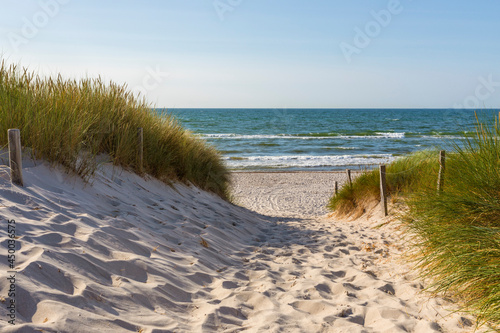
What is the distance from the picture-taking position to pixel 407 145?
32031 millimetres

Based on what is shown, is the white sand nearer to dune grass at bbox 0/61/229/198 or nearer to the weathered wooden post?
dune grass at bbox 0/61/229/198

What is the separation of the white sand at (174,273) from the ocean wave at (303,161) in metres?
18.2

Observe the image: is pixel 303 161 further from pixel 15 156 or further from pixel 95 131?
pixel 15 156

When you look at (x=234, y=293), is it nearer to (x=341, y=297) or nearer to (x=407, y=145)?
(x=341, y=297)

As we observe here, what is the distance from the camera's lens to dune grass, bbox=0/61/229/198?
4.98 metres

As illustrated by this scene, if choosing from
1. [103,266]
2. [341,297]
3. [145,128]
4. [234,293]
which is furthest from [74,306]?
[145,128]

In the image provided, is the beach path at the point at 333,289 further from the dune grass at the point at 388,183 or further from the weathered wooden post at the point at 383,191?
the dune grass at the point at 388,183

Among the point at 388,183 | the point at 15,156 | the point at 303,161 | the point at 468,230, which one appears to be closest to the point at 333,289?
the point at 468,230

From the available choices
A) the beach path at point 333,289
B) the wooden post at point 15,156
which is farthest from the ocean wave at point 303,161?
the wooden post at point 15,156

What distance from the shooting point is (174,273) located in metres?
3.67

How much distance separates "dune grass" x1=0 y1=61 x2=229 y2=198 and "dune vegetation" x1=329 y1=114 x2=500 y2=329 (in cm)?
433

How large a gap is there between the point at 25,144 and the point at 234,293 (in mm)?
3384

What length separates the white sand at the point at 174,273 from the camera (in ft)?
8.88

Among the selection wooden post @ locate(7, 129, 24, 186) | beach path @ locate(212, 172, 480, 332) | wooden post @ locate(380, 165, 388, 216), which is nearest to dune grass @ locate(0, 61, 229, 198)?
wooden post @ locate(7, 129, 24, 186)
